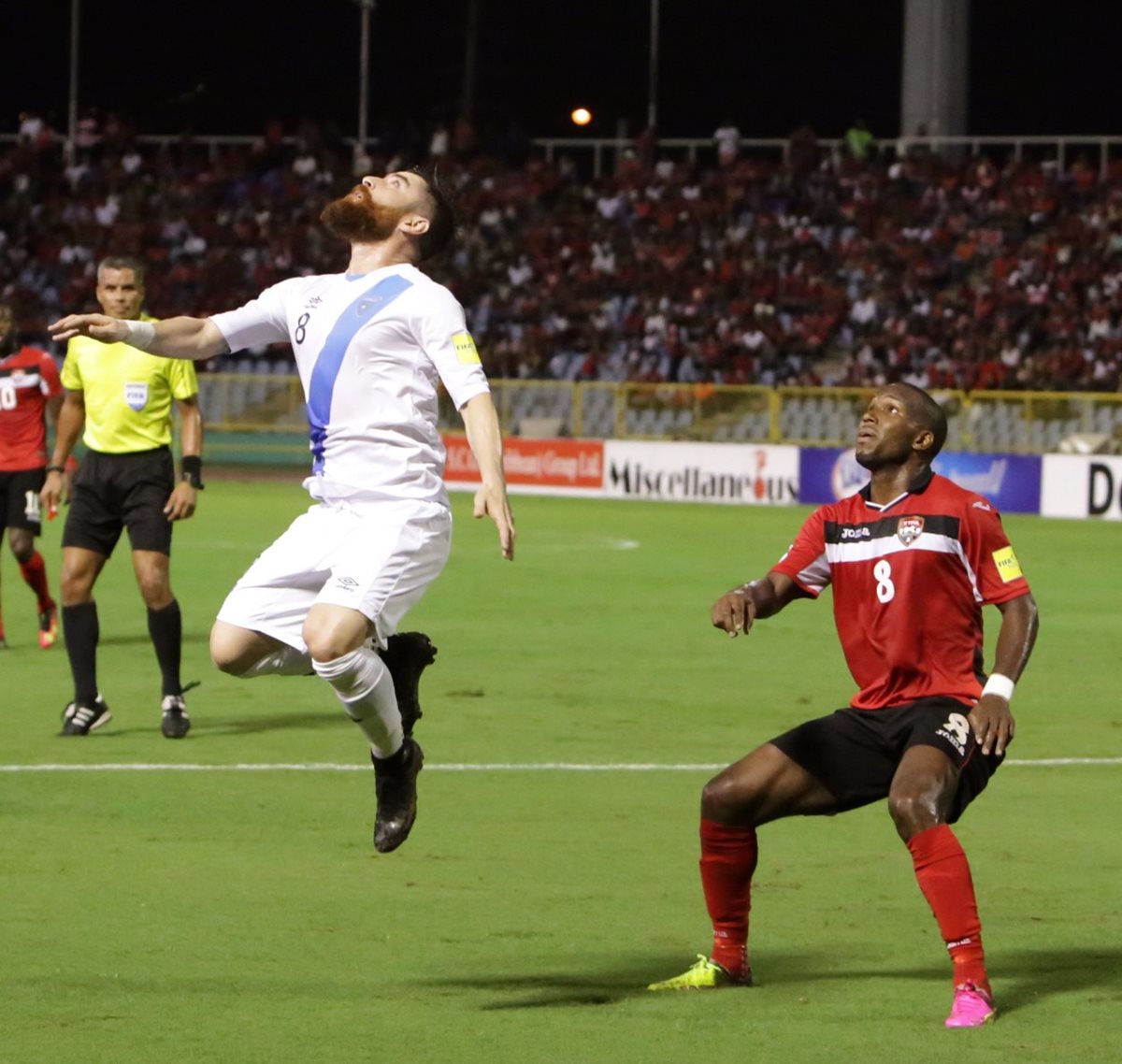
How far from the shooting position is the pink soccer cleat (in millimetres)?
5723

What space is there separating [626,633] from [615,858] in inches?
300

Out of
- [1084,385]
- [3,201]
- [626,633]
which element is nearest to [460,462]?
[1084,385]

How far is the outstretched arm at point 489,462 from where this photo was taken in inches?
236

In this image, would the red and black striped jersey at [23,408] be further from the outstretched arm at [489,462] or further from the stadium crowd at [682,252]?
the stadium crowd at [682,252]

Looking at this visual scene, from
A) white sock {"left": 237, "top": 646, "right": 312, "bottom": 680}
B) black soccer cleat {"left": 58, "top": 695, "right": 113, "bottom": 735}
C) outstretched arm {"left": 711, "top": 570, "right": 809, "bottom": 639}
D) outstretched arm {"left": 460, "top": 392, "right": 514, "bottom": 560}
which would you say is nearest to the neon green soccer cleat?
outstretched arm {"left": 711, "top": 570, "right": 809, "bottom": 639}

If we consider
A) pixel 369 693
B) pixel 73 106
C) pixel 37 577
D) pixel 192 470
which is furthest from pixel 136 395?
pixel 73 106

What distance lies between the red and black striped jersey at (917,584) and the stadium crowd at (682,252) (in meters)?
27.0

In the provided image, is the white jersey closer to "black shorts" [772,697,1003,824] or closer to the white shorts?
the white shorts

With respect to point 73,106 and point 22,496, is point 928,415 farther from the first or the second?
point 73,106

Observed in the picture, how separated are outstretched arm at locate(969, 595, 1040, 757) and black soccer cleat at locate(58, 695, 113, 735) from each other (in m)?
5.96

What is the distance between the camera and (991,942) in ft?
22.4

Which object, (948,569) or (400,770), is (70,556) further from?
(948,569)

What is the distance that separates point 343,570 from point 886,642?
5.10 feet

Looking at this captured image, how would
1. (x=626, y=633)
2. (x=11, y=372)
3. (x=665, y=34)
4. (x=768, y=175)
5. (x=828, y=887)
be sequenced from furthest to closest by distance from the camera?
(x=665, y=34), (x=768, y=175), (x=626, y=633), (x=11, y=372), (x=828, y=887)
